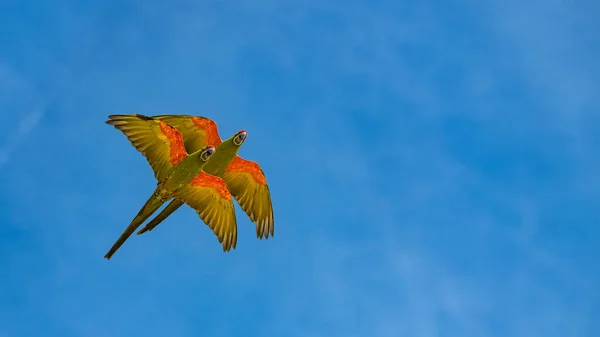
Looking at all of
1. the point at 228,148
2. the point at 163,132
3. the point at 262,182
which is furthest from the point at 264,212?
the point at 163,132

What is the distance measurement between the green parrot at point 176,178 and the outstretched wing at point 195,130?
5.52 feet

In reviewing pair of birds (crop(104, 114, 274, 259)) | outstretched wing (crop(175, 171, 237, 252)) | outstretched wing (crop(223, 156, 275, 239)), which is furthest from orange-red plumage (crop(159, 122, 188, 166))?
outstretched wing (crop(223, 156, 275, 239))

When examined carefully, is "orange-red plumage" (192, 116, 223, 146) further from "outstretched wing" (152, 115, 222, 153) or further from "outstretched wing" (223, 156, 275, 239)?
"outstretched wing" (223, 156, 275, 239)

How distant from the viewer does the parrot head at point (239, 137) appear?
4334cm

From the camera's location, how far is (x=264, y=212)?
151 feet

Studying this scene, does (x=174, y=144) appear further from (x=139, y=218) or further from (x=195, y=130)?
(x=139, y=218)

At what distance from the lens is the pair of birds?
137 ft

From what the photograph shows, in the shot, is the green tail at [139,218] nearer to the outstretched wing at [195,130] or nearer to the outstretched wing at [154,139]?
the outstretched wing at [154,139]

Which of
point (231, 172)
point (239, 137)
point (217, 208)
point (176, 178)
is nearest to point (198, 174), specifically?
point (176, 178)

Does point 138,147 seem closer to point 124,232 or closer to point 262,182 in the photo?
point 124,232

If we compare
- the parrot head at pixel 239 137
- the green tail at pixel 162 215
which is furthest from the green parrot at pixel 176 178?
the parrot head at pixel 239 137

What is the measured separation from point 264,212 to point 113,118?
10.7 m

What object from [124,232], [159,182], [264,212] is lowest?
[124,232]

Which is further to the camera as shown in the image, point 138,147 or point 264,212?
point 264,212
